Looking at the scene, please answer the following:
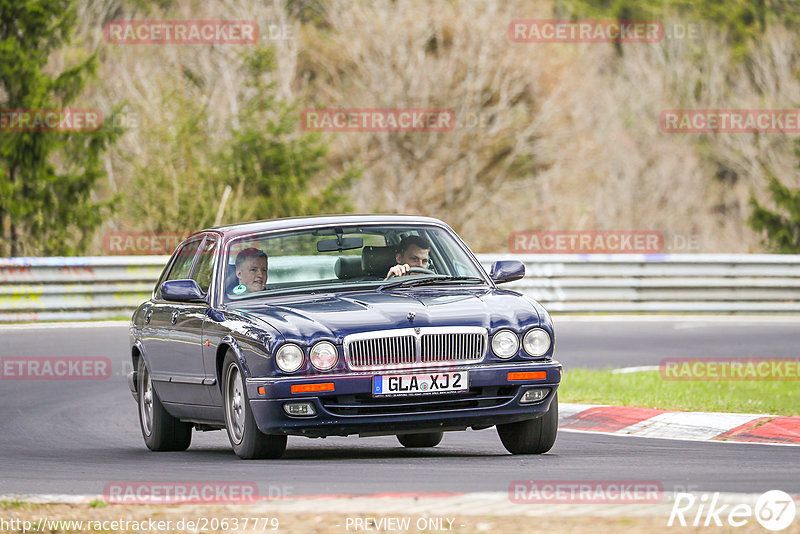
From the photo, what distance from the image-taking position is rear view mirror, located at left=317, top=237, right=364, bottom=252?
9805mm

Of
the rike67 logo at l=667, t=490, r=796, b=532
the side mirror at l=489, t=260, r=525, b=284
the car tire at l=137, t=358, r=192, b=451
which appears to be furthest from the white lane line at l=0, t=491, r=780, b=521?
the car tire at l=137, t=358, r=192, b=451

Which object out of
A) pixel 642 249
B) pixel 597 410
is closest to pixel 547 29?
pixel 642 249

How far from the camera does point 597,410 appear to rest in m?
11.6

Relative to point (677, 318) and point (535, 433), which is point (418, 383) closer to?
point (535, 433)

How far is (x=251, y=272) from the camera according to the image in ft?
31.7

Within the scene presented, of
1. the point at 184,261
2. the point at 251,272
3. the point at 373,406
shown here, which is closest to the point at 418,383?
the point at 373,406

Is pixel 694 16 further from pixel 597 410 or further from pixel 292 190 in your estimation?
pixel 597 410

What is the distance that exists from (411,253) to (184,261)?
2054 mm

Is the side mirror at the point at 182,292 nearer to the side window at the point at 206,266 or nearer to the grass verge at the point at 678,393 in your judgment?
the side window at the point at 206,266

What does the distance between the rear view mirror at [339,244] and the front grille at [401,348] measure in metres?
1.45

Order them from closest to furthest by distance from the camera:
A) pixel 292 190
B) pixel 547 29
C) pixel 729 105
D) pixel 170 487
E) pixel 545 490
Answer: pixel 545 490 < pixel 170 487 < pixel 292 190 < pixel 547 29 < pixel 729 105

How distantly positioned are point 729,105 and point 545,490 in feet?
153

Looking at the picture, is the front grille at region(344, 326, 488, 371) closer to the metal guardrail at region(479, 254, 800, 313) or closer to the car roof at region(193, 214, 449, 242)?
the car roof at region(193, 214, 449, 242)

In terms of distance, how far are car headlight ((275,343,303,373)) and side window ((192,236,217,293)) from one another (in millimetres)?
1562
